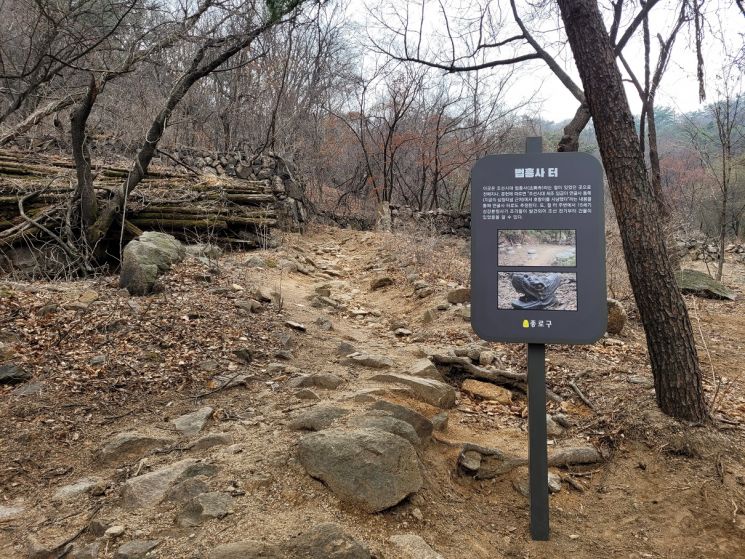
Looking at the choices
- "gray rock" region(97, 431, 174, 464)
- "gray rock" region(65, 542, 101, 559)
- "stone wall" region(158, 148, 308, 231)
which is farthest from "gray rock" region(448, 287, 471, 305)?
"stone wall" region(158, 148, 308, 231)

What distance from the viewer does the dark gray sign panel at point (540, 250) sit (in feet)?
7.75

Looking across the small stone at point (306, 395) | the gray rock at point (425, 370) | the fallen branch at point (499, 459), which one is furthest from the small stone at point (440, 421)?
the small stone at point (306, 395)

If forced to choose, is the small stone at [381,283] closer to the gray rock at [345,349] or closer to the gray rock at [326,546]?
the gray rock at [345,349]

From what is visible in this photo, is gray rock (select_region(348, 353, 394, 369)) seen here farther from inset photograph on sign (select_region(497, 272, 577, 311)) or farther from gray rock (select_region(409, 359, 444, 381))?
inset photograph on sign (select_region(497, 272, 577, 311))

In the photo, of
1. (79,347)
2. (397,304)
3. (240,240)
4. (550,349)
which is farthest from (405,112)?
(79,347)

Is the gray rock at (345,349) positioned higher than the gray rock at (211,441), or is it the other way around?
the gray rock at (345,349)

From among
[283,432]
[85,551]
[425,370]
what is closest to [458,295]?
[425,370]

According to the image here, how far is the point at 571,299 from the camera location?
Answer: 2.37 meters

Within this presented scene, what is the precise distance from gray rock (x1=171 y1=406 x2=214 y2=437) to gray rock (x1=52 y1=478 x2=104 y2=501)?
543 millimetres

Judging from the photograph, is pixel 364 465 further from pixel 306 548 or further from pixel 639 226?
pixel 639 226

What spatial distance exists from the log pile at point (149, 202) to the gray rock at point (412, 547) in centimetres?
579

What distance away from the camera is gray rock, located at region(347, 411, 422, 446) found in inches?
112

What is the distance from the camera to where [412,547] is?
86.1 inches

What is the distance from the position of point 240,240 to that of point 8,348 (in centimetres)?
535
